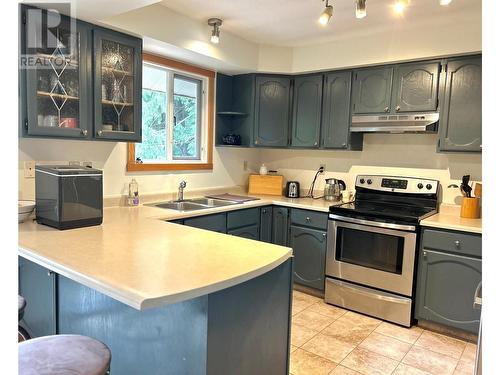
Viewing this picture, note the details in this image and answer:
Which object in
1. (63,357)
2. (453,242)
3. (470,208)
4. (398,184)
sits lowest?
(63,357)

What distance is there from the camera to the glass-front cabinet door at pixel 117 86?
2.46 m

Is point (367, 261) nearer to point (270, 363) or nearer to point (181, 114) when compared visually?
point (270, 363)

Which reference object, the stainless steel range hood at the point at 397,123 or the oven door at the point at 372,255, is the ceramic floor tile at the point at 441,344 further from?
the stainless steel range hood at the point at 397,123

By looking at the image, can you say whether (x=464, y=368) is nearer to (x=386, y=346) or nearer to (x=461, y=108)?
(x=386, y=346)

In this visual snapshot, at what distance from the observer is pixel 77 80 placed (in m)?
2.35

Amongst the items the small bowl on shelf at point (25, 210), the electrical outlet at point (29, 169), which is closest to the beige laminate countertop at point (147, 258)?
the small bowl on shelf at point (25, 210)

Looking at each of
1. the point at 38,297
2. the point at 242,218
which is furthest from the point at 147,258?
the point at 242,218

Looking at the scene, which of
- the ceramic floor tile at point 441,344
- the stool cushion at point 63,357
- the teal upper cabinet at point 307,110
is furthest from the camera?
the teal upper cabinet at point 307,110

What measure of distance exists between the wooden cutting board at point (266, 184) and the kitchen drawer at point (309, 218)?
0.57m

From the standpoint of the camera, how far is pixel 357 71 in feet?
11.2

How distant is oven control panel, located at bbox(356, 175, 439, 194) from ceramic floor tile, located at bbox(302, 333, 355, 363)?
152 cm

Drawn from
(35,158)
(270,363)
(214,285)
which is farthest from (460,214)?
(35,158)

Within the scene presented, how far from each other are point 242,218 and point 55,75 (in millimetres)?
1841

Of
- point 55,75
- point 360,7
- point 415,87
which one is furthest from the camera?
point 415,87
